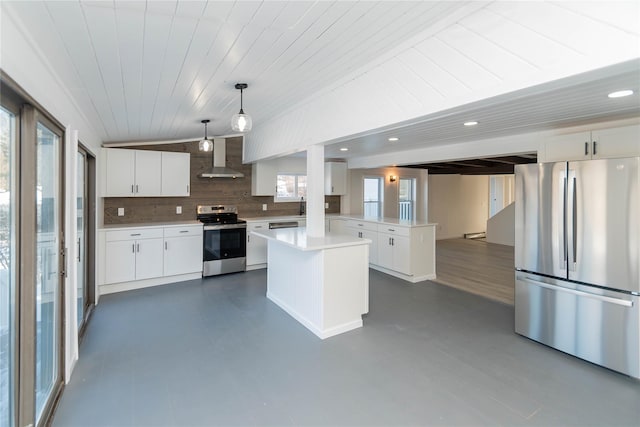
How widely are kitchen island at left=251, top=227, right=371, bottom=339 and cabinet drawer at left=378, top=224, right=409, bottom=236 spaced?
71.4 inches

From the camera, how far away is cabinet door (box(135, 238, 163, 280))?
15.4 ft

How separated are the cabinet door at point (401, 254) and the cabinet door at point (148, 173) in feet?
13.1

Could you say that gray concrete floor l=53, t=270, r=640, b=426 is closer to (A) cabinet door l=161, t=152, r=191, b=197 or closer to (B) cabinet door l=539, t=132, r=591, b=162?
(B) cabinet door l=539, t=132, r=591, b=162

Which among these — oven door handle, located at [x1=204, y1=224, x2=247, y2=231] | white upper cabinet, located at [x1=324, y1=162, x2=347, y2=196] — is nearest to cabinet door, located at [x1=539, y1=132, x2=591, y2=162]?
white upper cabinet, located at [x1=324, y1=162, x2=347, y2=196]

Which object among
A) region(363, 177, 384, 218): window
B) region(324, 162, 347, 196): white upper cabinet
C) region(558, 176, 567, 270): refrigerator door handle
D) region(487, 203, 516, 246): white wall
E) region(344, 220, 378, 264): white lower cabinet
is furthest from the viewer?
region(487, 203, 516, 246): white wall

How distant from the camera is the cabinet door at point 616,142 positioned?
2730mm

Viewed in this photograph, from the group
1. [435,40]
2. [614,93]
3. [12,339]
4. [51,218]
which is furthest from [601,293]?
[51,218]

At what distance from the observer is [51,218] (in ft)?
7.27

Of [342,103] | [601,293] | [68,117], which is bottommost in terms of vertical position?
[601,293]

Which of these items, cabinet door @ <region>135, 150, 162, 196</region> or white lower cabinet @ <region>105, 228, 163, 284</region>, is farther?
cabinet door @ <region>135, 150, 162, 196</region>

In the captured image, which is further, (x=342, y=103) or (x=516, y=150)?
(x=516, y=150)

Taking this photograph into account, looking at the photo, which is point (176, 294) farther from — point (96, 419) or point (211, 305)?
point (96, 419)

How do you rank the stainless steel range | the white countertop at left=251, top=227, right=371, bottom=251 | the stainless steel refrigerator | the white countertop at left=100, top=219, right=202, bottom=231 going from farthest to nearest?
the stainless steel range → the white countertop at left=100, top=219, right=202, bottom=231 → the white countertop at left=251, top=227, right=371, bottom=251 → the stainless steel refrigerator

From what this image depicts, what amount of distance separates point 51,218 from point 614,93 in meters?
3.95
